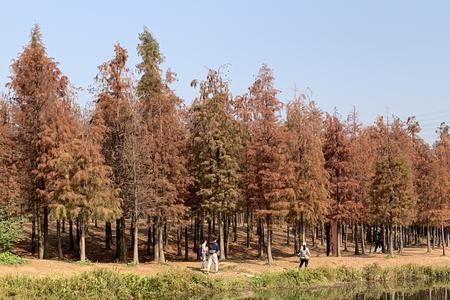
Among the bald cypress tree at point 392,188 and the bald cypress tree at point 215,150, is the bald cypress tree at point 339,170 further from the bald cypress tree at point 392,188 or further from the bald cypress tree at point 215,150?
the bald cypress tree at point 215,150

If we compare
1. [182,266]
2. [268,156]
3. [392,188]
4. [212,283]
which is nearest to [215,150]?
[268,156]

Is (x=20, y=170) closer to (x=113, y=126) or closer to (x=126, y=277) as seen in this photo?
(x=113, y=126)

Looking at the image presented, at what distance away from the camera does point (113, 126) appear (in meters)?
41.5

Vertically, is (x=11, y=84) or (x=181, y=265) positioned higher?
(x=11, y=84)

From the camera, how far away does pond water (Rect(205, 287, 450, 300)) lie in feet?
106

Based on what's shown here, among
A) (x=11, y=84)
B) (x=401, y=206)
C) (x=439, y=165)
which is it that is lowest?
(x=401, y=206)

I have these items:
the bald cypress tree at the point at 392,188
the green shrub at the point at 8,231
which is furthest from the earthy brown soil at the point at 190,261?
the bald cypress tree at the point at 392,188

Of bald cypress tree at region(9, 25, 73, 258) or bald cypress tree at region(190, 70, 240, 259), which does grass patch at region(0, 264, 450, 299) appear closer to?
bald cypress tree at region(190, 70, 240, 259)

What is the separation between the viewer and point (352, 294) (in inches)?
1339

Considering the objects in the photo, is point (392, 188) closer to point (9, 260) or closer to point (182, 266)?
point (182, 266)

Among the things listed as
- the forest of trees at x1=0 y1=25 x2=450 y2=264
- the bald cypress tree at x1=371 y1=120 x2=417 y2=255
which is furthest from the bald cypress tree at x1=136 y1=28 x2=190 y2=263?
the bald cypress tree at x1=371 y1=120 x2=417 y2=255

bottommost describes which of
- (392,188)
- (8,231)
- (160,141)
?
(8,231)

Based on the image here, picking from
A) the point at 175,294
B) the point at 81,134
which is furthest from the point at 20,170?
the point at 175,294

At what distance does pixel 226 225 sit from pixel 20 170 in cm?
1890
